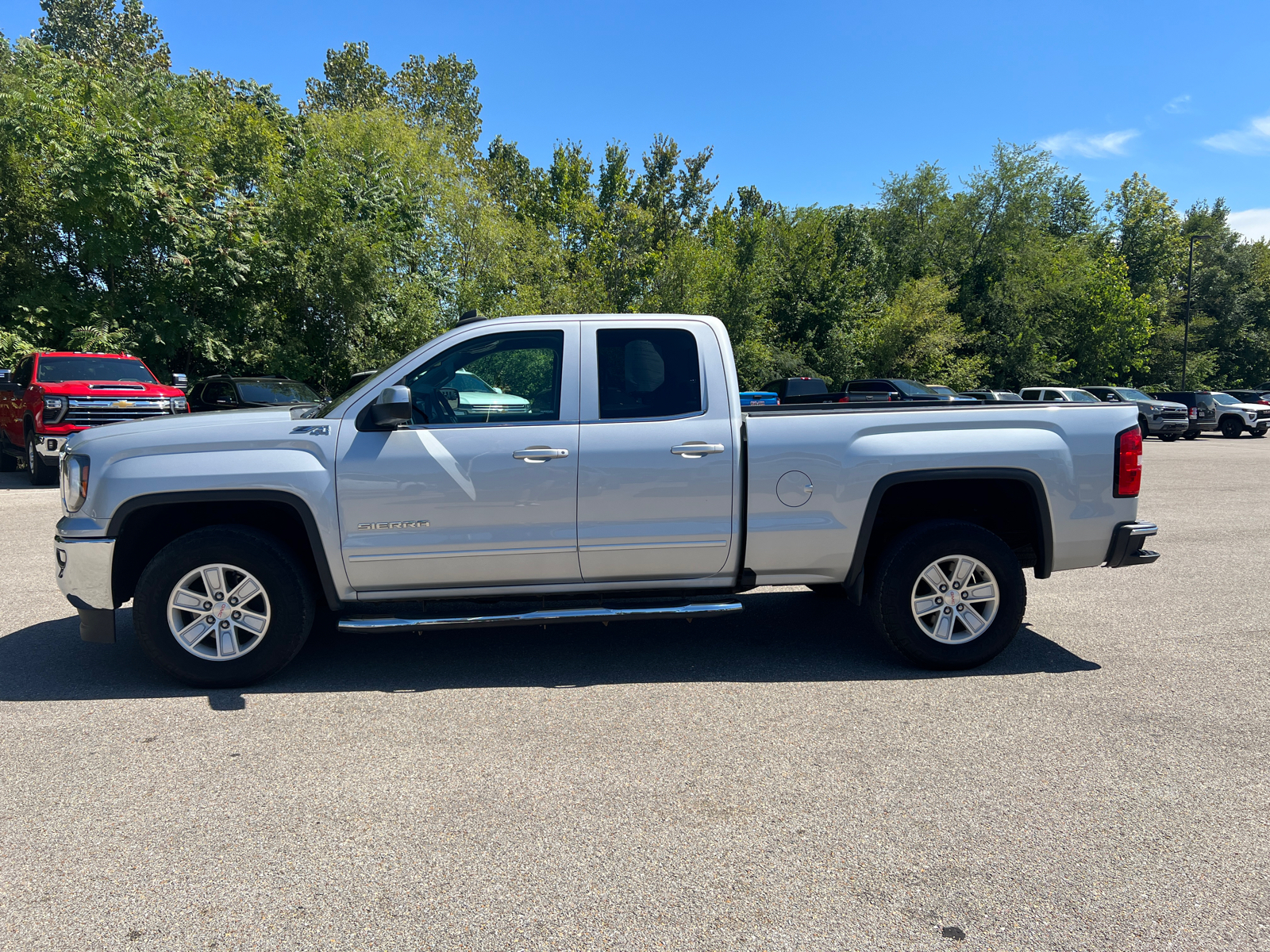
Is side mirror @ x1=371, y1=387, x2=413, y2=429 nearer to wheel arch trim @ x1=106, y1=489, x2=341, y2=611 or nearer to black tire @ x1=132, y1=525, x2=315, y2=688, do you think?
wheel arch trim @ x1=106, y1=489, x2=341, y2=611

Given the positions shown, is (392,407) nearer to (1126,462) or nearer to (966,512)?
(966,512)

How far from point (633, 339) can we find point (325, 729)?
2.60 meters

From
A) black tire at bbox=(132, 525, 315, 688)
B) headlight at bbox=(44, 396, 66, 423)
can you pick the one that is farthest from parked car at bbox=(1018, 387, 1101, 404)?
black tire at bbox=(132, 525, 315, 688)

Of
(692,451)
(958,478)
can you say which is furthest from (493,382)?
(958,478)

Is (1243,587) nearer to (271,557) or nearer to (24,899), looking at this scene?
(271,557)

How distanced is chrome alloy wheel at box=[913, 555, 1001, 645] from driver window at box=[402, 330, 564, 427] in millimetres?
2290

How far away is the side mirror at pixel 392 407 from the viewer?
14.9ft

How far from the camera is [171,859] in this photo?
3.02 metres

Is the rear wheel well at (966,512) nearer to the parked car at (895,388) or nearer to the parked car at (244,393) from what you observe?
the parked car at (244,393)

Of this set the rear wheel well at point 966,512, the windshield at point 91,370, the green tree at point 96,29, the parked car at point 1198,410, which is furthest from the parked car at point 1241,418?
the green tree at point 96,29

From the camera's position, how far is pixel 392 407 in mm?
4566

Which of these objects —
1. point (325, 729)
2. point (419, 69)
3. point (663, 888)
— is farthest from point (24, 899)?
point (419, 69)

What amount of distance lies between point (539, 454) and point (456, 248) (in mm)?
27404

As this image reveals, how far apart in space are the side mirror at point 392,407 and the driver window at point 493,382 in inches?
8.2
